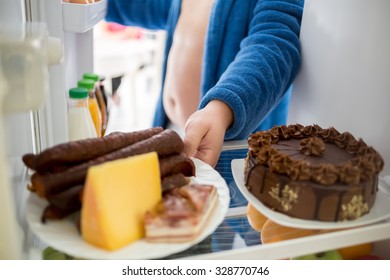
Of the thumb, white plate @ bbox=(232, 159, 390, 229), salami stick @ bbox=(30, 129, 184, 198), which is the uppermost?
salami stick @ bbox=(30, 129, 184, 198)

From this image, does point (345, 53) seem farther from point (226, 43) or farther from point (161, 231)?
point (161, 231)

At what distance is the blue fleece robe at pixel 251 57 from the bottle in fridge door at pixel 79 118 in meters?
0.29

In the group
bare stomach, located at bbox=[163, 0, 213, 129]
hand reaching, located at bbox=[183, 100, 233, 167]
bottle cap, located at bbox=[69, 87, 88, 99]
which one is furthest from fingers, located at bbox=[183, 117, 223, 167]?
bare stomach, located at bbox=[163, 0, 213, 129]

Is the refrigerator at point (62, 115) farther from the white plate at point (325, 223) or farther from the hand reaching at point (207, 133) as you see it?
the hand reaching at point (207, 133)

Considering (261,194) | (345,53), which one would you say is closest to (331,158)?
(261,194)

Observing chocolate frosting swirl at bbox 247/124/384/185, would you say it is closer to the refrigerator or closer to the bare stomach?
the refrigerator

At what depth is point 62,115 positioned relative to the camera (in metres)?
0.68

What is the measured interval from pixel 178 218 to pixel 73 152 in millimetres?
151

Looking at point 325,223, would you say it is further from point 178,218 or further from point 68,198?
point 68,198

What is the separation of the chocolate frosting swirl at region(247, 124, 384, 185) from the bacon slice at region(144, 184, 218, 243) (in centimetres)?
14

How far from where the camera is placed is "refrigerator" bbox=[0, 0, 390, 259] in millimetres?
483

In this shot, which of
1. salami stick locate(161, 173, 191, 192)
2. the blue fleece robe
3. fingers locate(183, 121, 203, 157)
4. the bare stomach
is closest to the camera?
salami stick locate(161, 173, 191, 192)

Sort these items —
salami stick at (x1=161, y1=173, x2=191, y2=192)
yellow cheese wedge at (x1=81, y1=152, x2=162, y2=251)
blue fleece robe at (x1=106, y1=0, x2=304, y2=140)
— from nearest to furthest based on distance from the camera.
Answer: yellow cheese wedge at (x1=81, y1=152, x2=162, y2=251)
salami stick at (x1=161, y1=173, x2=191, y2=192)
blue fleece robe at (x1=106, y1=0, x2=304, y2=140)

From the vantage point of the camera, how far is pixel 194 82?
1221 mm
